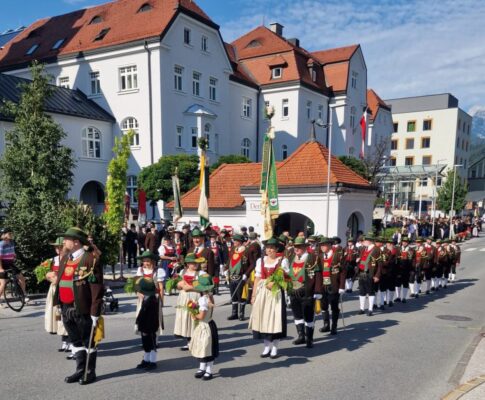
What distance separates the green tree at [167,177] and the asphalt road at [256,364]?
15.3 metres

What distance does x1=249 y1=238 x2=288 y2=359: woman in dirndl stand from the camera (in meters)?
6.68

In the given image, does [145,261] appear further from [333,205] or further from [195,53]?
[195,53]

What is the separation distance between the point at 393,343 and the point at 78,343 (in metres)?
5.88

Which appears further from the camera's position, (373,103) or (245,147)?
(373,103)

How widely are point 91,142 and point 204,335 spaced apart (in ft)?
85.8

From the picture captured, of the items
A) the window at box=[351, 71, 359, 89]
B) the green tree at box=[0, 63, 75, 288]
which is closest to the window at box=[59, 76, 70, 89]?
the green tree at box=[0, 63, 75, 288]

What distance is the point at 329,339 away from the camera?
8.23 meters

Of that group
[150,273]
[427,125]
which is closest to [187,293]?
[150,273]

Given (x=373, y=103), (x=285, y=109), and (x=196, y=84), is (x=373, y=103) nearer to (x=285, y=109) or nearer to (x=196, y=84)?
(x=285, y=109)

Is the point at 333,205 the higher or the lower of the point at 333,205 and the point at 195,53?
the lower

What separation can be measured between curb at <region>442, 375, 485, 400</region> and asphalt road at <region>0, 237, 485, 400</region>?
0.25 m

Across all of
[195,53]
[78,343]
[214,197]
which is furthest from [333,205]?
[195,53]

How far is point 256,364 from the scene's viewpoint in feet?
21.7

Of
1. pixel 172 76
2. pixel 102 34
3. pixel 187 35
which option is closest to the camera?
pixel 172 76
